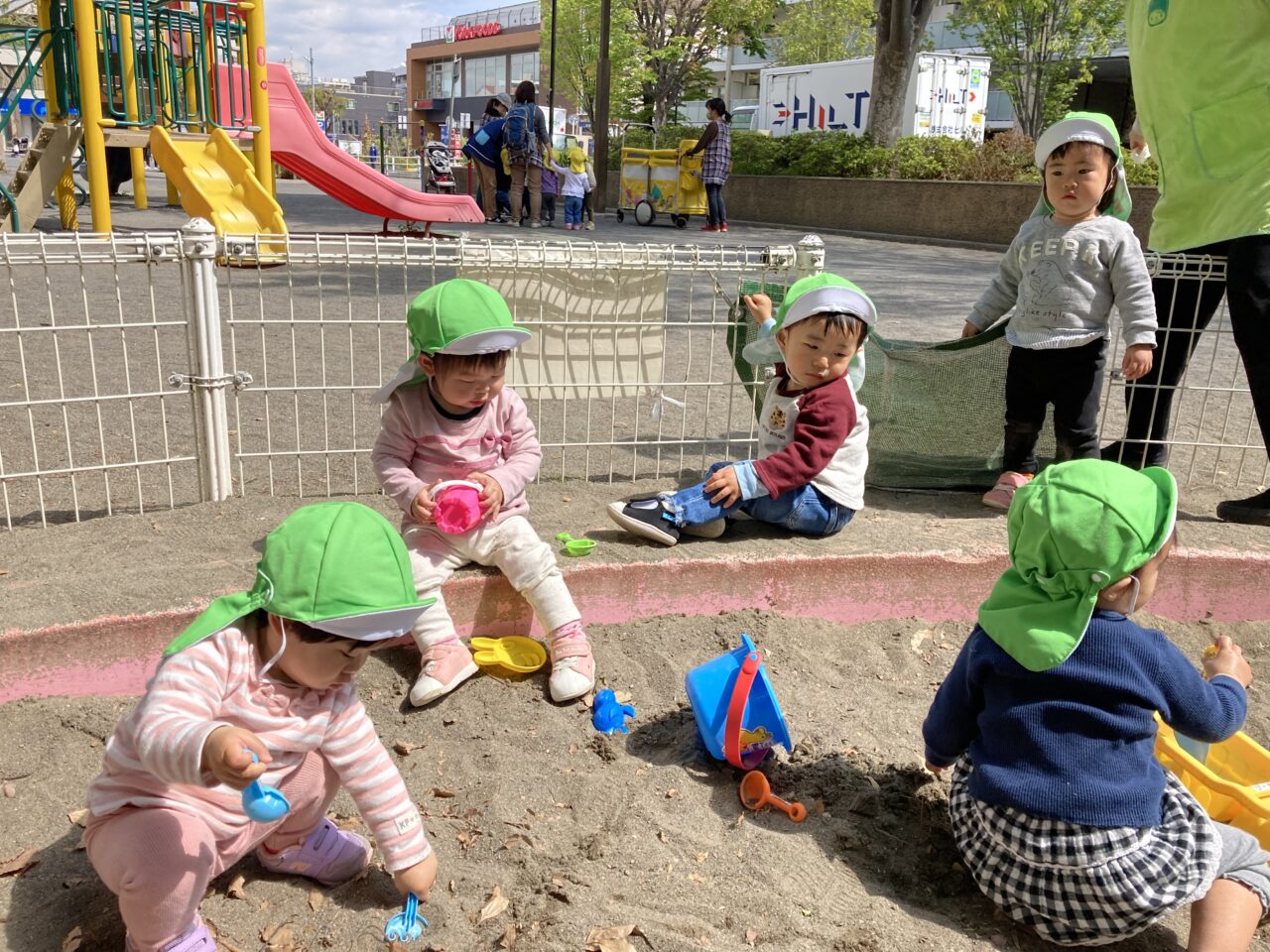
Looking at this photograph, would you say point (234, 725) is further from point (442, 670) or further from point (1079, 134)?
point (1079, 134)

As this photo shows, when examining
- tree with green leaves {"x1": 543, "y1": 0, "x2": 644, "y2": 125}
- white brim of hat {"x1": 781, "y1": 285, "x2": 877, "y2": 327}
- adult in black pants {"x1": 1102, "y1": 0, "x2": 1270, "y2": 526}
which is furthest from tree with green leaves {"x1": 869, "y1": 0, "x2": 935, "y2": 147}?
tree with green leaves {"x1": 543, "y1": 0, "x2": 644, "y2": 125}

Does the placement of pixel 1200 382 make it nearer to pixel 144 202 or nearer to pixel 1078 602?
pixel 1078 602

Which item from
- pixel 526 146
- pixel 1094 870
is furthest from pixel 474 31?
pixel 1094 870

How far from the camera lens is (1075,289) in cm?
407

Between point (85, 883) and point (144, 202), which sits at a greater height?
point (144, 202)

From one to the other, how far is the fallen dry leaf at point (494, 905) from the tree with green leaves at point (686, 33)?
34.2 metres

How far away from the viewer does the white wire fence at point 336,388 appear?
12.4ft

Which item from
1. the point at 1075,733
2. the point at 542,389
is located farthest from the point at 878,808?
the point at 542,389

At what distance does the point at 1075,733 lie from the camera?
7.00ft

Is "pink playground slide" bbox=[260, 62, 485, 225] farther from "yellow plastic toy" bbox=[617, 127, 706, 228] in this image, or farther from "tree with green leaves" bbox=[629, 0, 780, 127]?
"tree with green leaves" bbox=[629, 0, 780, 127]

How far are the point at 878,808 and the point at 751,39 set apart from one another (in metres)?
36.8

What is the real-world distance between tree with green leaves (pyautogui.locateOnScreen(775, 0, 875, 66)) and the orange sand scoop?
42.8 meters

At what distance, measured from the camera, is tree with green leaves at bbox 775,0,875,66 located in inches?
1641

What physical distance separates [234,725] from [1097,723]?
5.46ft
